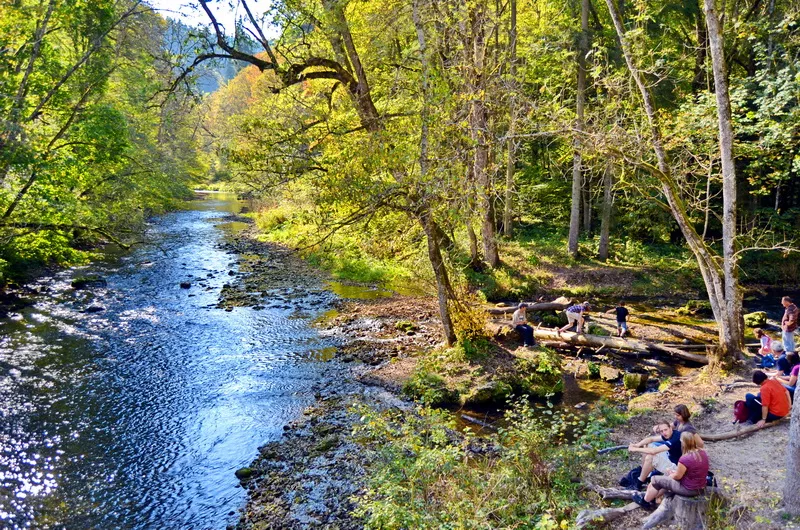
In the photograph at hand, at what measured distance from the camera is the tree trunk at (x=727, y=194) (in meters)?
11.0

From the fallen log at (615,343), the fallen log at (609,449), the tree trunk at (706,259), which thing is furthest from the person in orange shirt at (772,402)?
the fallen log at (615,343)

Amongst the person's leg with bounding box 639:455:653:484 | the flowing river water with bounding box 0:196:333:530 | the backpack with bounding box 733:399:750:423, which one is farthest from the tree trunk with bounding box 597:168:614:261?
the person's leg with bounding box 639:455:653:484

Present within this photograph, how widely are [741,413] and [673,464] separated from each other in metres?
2.81

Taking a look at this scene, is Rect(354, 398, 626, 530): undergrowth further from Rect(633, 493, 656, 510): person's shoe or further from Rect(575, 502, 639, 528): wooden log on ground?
Rect(633, 493, 656, 510): person's shoe

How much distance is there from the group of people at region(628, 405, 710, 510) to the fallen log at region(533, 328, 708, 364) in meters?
7.20

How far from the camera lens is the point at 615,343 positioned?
14539 millimetres

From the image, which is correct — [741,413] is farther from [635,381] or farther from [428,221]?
[428,221]

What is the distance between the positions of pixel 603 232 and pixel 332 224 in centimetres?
1696

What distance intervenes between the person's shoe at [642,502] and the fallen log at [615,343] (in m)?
8.40

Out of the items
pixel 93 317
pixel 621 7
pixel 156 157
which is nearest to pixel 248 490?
pixel 93 317

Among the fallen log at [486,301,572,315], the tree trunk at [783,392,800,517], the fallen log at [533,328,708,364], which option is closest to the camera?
the tree trunk at [783,392,800,517]

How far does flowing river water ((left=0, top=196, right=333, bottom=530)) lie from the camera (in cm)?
824

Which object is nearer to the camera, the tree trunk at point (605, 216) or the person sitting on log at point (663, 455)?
the person sitting on log at point (663, 455)

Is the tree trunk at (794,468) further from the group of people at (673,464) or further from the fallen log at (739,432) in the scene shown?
the fallen log at (739,432)
